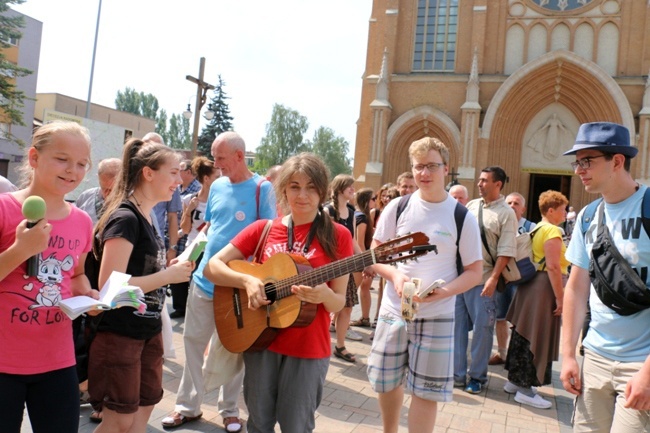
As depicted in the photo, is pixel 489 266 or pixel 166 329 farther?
pixel 489 266

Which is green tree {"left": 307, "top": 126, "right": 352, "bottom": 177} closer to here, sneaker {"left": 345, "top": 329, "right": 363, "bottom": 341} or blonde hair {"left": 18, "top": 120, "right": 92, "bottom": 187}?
sneaker {"left": 345, "top": 329, "right": 363, "bottom": 341}

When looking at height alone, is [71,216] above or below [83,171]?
below

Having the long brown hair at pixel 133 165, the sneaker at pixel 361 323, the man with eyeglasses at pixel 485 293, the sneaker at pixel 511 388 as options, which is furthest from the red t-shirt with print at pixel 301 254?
the sneaker at pixel 361 323

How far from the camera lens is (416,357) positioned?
11.5ft

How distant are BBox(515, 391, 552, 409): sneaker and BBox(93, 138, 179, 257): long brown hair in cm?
448

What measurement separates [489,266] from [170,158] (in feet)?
14.0

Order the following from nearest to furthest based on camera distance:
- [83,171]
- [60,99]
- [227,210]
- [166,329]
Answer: [83,171] < [166,329] < [227,210] < [60,99]

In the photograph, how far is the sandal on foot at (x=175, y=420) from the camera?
405 centimetres

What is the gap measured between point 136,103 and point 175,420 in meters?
85.0

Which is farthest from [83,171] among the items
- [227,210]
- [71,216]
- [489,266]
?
[489,266]

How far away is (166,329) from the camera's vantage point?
312 cm

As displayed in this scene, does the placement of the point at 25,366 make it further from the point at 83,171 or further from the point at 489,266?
the point at 489,266

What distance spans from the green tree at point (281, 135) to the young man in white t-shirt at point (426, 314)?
6017 centimetres

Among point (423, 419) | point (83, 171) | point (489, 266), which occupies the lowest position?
point (423, 419)
